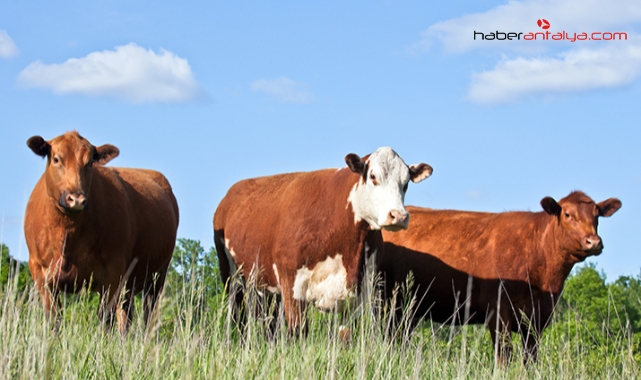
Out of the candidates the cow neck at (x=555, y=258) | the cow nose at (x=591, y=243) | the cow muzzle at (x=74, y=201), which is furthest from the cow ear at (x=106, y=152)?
the cow nose at (x=591, y=243)

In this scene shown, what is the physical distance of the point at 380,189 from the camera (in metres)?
8.73

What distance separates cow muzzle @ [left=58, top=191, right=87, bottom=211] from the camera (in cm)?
836

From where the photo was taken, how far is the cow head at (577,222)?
1036 cm

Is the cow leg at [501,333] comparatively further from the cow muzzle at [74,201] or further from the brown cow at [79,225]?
the cow muzzle at [74,201]

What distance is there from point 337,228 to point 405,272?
2590 millimetres

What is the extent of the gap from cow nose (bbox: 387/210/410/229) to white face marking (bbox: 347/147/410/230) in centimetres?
9

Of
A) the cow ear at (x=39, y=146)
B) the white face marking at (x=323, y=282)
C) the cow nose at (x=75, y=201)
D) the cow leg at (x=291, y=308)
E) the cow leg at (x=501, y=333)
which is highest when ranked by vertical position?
the cow ear at (x=39, y=146)

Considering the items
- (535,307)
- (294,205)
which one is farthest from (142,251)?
(535,307)

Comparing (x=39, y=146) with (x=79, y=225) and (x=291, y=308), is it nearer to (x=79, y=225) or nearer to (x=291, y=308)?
(x=79, y=225)

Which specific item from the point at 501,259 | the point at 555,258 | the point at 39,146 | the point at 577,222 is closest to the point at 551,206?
the point at 577,222

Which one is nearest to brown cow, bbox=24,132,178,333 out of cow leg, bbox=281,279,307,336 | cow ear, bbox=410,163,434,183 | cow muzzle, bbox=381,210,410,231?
cow leg, bbox=281,279,307,336

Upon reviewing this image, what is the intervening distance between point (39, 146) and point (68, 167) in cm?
62

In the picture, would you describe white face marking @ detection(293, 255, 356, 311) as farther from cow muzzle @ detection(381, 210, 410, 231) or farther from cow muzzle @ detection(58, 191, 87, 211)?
cow muzzle @ detection(58, 191, 87, 211)

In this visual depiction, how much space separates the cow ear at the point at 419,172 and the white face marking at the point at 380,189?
33 cm
